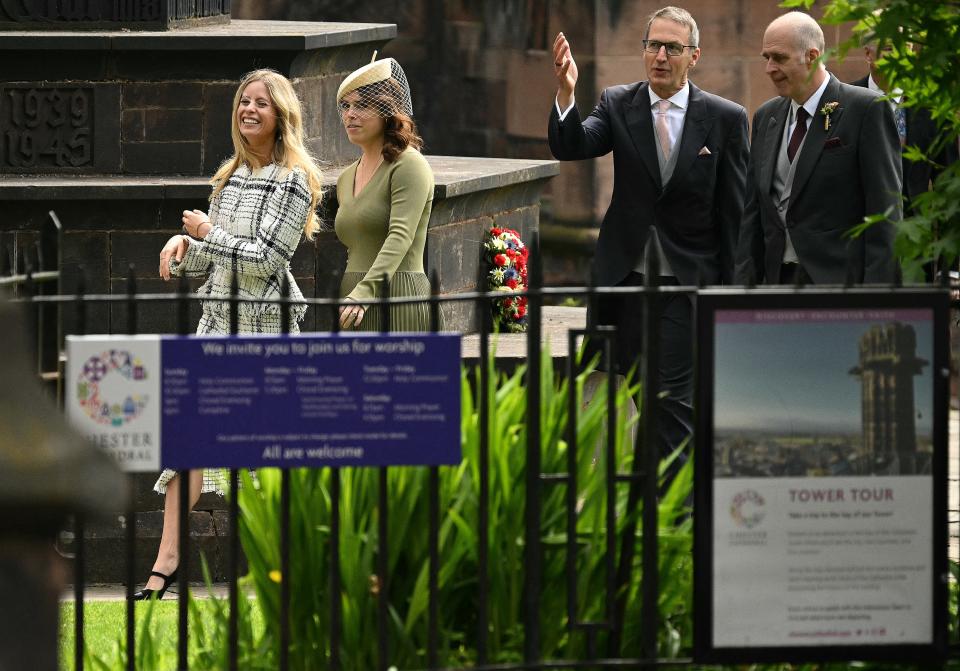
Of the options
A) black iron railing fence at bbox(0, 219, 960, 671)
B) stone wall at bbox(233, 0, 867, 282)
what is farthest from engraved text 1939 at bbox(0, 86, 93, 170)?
stone wall at bbox(233, 0, 867, 282)

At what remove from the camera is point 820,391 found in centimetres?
528

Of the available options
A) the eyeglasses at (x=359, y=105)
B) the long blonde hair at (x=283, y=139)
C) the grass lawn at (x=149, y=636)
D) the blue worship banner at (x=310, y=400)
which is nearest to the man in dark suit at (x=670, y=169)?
the eyeglasses at (x=359, y=105)

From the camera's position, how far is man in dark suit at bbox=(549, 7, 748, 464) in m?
8.12

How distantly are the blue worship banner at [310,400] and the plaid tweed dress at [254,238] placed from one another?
2587 mm

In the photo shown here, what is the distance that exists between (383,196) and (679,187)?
131 cm

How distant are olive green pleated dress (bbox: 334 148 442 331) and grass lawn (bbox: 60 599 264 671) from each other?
148 cm

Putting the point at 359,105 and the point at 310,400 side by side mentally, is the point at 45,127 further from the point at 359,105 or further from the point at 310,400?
the point at 310,400

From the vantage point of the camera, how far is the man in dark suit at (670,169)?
26.6 ft

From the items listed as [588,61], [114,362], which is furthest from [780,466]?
[588,61]

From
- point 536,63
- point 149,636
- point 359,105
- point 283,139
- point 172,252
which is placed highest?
point 536,63

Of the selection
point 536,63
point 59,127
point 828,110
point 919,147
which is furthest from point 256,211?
point 536,63

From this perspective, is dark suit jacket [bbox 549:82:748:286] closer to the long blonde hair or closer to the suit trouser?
the suit trouser

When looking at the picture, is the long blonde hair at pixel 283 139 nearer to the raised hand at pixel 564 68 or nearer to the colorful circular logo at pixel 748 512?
the raised hand at pixel 564 68

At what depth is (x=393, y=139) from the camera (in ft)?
25.2
